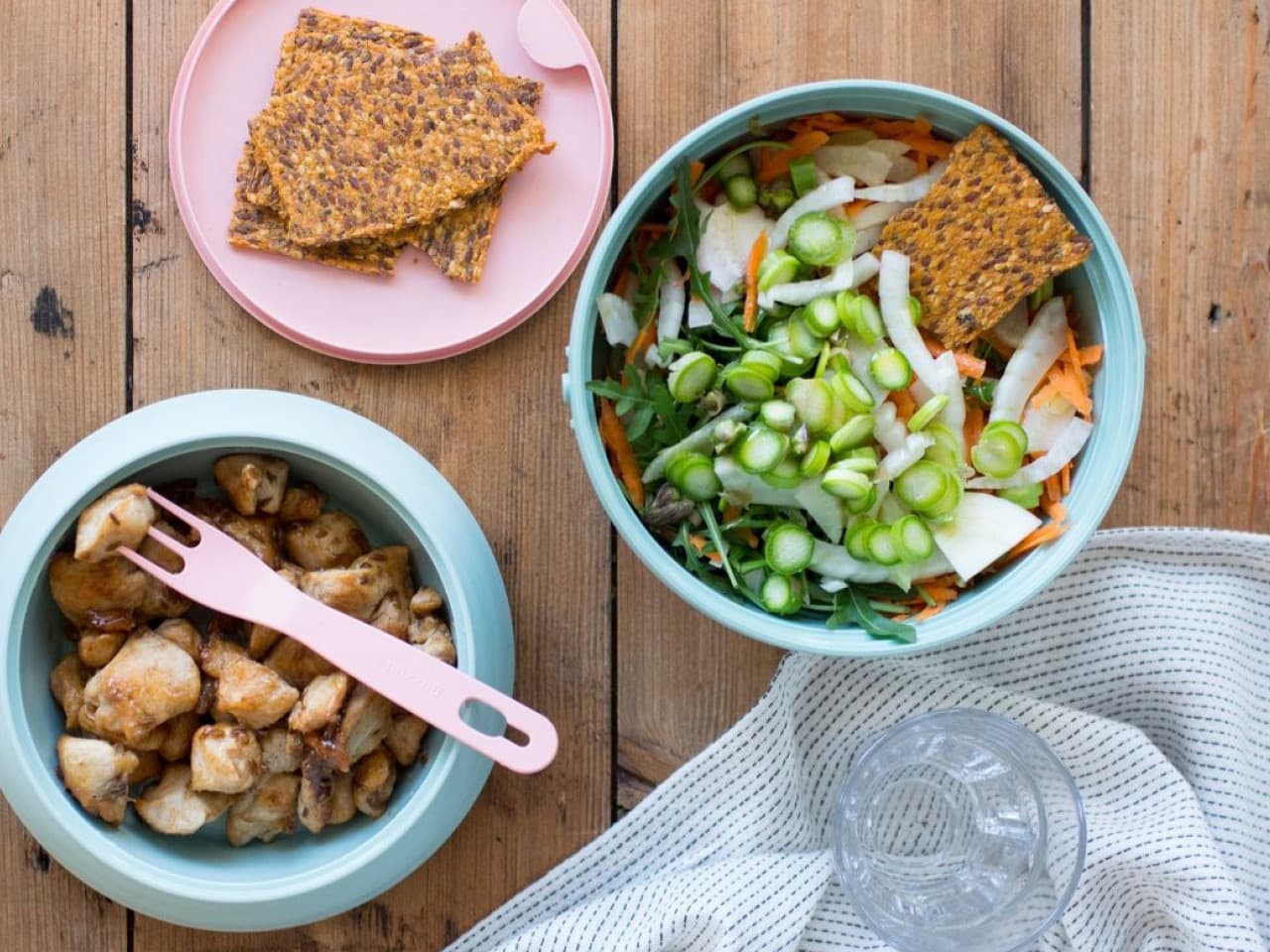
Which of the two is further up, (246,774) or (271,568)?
(271,568)

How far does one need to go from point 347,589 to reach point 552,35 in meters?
0.49

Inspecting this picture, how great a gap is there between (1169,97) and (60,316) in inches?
37.9

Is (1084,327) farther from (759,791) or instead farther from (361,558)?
(361,558)

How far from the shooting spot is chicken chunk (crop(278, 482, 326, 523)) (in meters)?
1.06

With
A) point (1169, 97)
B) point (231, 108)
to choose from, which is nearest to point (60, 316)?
point (231, 108)

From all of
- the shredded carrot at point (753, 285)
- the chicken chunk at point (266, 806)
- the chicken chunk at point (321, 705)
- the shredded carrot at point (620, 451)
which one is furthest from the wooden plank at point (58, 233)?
the shredded carrot at point (753, 285)

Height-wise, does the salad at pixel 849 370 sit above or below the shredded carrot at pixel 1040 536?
above

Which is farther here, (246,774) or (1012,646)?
(1012,646)

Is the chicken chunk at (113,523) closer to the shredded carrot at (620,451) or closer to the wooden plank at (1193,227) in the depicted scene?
the shredded carrot at (620,451)

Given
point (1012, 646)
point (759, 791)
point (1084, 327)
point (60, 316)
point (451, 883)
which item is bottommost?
point (451, 883)

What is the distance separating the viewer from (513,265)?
1.11m

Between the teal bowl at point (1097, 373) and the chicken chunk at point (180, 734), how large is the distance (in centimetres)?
37

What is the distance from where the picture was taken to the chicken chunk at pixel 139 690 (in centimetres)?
99

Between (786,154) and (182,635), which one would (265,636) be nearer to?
(182,635)
